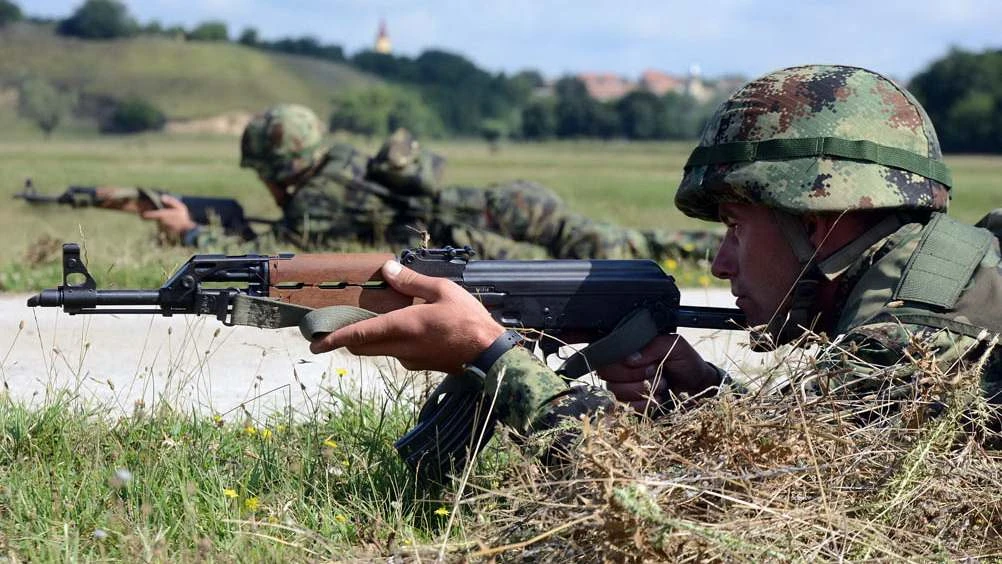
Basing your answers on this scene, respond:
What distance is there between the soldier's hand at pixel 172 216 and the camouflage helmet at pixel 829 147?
931 cm

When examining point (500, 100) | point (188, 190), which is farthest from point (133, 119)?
point (188, 190)

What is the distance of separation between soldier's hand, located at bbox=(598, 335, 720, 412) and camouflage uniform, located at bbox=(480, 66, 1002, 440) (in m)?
0.47

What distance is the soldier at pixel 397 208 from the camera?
12.3 meters

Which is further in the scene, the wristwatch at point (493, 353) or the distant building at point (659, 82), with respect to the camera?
the distant building at point (659, 82)

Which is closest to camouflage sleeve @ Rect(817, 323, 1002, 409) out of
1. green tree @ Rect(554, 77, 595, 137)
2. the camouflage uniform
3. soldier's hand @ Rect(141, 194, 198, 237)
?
the camouflage uniform

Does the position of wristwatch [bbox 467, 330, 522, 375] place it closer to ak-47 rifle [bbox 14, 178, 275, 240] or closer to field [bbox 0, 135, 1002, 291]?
field [bbox 0, 135, 1002, 291]

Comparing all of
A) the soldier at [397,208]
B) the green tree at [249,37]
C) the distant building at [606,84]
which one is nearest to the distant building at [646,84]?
the distant building at [606,84]

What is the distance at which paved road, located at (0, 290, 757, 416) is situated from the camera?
5695 mm

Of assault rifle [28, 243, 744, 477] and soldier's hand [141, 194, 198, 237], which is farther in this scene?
soldier's hand [141, 194, 198, 237]

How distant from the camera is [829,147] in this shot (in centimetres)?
365

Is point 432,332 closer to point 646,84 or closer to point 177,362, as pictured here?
point 177,362

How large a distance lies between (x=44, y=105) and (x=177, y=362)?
96009 millimetres

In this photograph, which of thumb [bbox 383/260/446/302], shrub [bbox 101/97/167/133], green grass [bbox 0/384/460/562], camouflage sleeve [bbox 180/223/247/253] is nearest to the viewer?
green grass [bbox 0/384/460/562]

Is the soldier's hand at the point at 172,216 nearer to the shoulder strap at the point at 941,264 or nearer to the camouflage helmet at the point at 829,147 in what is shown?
the camouflage helmet at the point at 829,147
